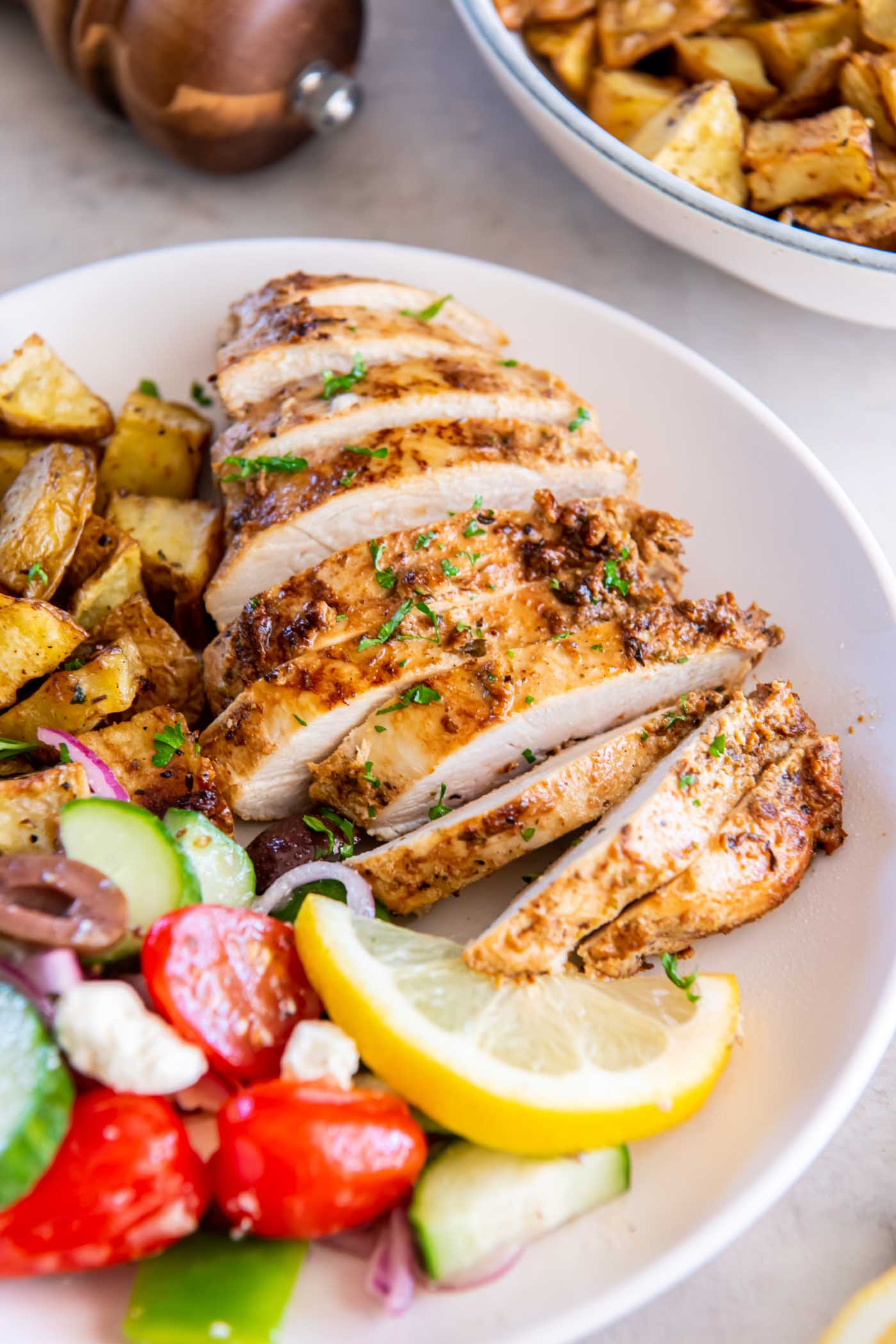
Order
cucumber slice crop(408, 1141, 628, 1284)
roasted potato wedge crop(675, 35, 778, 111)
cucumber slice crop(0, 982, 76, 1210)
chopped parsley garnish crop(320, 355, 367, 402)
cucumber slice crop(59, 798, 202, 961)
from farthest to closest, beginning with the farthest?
roasted potato wedge crop(675, 35, 778, 111) < chopped parsley garnish crop(320, 355, 367, 402) < cucumber slice crop(59, 798, 202, 961) < cucumber slice crop(408, 1141, 628, 1284) < cucumber slice crop(0, 982, 76, 1210)

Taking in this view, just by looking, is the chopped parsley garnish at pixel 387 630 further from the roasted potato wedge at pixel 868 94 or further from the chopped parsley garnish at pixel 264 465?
the roasted potato wedge at pixel 868 94

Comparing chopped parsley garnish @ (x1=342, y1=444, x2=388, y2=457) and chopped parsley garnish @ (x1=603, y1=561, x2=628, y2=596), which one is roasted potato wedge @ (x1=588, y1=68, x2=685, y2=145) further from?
chopped parsley garnish @ (x1=603, y1=561, x2=628, y2=596)

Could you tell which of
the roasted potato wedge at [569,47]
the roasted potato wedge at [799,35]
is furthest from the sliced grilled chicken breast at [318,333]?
the roasted potato wedge at [799,35]

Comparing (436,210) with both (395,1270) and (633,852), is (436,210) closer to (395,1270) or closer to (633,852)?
(633,852)

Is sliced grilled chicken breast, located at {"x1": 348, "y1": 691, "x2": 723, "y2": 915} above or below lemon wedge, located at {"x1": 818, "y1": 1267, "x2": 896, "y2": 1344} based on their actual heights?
above

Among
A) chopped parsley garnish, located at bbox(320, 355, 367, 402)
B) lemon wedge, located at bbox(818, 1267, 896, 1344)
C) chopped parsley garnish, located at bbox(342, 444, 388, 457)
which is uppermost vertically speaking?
chopped parsley garnish, located at bbox(320, 355, 367, 402)

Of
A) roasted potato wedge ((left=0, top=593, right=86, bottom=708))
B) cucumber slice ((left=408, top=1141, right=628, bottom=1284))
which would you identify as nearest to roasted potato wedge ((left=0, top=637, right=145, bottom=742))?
roasted potato wedge ((left=0, top=593, right=86, bottom=708))

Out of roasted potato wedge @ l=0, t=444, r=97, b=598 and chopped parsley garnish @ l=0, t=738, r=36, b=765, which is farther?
roasted potato wedge @ l=0, t=444, r=97, b=598

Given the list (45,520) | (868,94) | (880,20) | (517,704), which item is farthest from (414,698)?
(880,20)
